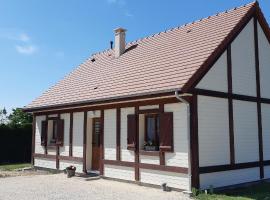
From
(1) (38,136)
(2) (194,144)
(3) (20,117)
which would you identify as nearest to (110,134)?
(2) (194,144)

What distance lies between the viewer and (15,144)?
21875 millimetres

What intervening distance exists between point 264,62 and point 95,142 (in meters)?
7.00


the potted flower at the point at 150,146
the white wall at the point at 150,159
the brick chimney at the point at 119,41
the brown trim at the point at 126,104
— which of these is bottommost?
the white wall at the point at 150,159

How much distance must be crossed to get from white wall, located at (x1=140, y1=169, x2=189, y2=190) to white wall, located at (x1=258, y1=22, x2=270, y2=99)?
4760 mm

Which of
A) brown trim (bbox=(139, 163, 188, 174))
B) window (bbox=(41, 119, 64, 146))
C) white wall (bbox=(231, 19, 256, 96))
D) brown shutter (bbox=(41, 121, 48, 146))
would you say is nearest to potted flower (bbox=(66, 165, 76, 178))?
window (bbox=(41, 119, 64, 146))

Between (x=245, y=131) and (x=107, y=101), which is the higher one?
(x=107, y=101)

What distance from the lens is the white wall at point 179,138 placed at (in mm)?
10984

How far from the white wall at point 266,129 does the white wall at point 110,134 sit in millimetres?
5158

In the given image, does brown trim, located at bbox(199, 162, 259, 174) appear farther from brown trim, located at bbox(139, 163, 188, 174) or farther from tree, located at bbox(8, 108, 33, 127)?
tree, located at bbox(8, 108, 33, 127)

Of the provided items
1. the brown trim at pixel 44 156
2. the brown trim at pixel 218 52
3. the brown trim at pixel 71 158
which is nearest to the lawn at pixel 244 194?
the brown trim at pixel 218 52

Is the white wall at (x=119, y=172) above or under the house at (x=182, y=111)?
under

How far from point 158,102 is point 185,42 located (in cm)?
312

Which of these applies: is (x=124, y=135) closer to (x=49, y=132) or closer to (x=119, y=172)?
(x=119, y=172)

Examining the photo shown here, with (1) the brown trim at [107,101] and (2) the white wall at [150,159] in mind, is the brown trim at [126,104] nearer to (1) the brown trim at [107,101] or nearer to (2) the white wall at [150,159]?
(1) the brown trim at [107,101]
